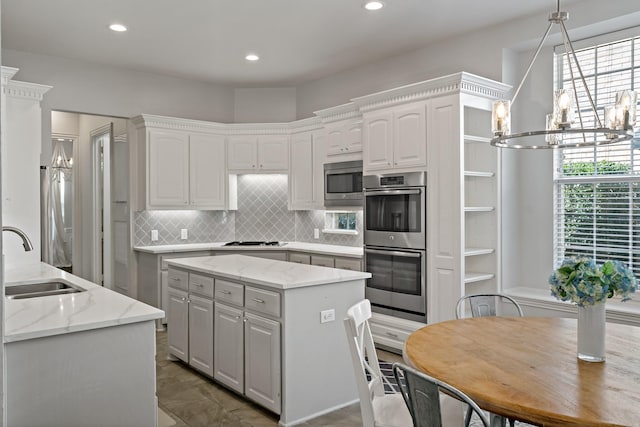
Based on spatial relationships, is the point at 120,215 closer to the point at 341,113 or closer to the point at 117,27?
the point at 117,27

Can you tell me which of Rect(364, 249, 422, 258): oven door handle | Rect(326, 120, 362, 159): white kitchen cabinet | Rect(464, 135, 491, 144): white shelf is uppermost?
Rect(326, 120, 362, 159): white kitchen cabinet

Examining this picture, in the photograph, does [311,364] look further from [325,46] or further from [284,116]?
[284,116]

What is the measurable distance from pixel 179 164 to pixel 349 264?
7.82ft

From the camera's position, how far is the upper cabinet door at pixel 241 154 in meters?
6.19

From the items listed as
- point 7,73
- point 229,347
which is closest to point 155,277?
point 229,347

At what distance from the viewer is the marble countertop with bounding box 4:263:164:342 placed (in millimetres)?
1868

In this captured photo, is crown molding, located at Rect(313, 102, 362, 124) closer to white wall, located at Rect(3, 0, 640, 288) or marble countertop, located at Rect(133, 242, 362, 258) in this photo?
white wall, located at Rect(3, 0, 640, 288)

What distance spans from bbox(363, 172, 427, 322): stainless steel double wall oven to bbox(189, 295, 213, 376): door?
165 cm

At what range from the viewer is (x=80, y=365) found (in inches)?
76.6

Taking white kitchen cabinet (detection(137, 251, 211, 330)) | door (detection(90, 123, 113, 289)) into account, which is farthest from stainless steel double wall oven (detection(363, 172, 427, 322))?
door (detection(90, 123, 113, 289))

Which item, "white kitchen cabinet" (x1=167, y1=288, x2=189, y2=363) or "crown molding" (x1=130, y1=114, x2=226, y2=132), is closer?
"white kitchen cabinet" (x1=167, y1=288, x2=189, y2=363)

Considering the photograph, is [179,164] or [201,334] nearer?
[201,334]

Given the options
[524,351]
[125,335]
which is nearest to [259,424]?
[125,335]

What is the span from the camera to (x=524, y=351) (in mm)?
2072
